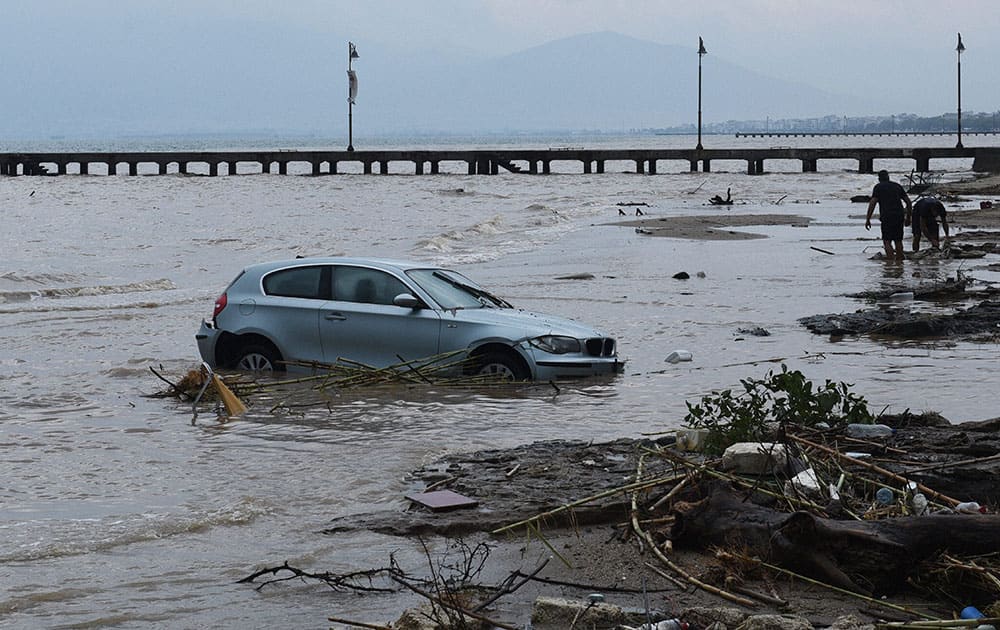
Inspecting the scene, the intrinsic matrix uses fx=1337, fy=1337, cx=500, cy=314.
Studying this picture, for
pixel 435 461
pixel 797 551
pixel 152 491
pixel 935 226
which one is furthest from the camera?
pixel 935 226

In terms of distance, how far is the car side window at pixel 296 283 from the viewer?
13.0 m

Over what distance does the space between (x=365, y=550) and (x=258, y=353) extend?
6.37 m

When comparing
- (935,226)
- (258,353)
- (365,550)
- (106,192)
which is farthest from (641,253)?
(106,192)

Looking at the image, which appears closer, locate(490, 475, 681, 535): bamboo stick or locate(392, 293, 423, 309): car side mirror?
locate(490, 475, 681, 535): bamboo stick

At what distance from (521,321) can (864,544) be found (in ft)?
22.5

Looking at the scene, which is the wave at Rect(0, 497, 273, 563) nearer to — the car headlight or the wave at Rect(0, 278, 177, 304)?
the car headlight

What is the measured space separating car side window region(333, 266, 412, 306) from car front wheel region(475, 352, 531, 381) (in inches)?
41.0

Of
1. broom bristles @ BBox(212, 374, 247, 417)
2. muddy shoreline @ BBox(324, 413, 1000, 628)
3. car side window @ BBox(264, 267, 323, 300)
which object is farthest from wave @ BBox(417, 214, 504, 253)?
muddy shoreline @ BBox(324, 413, 1000, 628)

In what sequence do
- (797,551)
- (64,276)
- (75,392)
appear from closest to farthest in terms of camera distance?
(797,551) → (75,392) → (64,276)

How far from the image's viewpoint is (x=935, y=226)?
2534 centimetres

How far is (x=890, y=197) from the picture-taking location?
2344cm

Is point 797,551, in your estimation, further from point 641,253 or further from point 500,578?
point 641,253

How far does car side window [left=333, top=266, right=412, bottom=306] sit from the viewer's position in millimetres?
12719

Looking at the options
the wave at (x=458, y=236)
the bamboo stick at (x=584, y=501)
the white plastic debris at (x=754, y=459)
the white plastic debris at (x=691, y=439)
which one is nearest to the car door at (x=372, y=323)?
the white plastic debris at (x=691, y=439)
